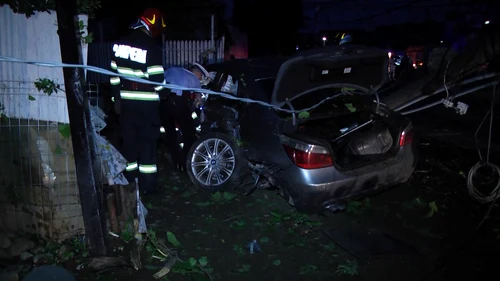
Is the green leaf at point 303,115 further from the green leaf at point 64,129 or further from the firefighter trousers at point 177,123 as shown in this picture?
the green leaf at point 64,129

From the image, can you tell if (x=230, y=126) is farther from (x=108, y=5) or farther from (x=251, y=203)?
(x=108, y=5)

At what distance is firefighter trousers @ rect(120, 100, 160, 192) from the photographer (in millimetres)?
5184

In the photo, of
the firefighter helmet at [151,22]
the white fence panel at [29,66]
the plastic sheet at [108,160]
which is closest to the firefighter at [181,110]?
the firefighter helmet at [151,22]

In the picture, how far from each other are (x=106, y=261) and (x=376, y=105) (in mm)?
3788

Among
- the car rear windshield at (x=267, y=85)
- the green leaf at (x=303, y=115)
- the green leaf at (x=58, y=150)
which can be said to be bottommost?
the green leaf at (x=58, y=150)

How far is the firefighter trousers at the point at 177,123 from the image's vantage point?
6100mm

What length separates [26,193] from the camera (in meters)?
3.97

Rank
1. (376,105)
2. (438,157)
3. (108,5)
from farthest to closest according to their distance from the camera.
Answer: (108,5) < (438,157) < (376,105)

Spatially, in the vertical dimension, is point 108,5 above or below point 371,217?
above

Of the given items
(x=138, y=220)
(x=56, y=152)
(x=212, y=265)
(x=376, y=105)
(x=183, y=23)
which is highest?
(x=183, y=23)

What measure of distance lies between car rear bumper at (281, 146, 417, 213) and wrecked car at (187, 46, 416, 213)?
0.01 metres

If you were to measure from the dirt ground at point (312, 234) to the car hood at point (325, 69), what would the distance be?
151 centimetres

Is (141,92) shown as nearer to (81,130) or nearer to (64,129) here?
(64,129)

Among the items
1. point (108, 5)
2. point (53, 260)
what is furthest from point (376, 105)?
point (108, 5)
